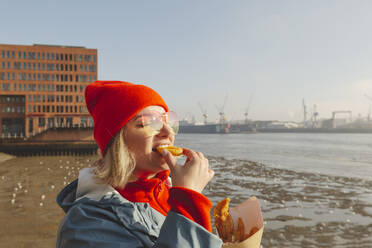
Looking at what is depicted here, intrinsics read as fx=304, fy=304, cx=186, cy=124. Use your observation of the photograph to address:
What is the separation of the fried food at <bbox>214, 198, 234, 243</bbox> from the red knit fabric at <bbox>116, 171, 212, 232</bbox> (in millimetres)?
259

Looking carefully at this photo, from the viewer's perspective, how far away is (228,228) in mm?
1893

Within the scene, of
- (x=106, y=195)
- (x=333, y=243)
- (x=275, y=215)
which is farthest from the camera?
(x=275, y=215)

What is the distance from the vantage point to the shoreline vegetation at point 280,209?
818cm

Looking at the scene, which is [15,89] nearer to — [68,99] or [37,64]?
[37,64]

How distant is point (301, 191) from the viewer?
1518cm

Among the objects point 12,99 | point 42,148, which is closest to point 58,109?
point 12,99

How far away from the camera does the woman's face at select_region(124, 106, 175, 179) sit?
80.1 inches

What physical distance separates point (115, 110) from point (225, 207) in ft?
3.17

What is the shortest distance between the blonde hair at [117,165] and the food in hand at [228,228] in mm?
642

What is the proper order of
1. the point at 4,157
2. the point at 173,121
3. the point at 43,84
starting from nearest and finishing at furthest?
the point at 173,121
the point at 4,157
the point at 43,84

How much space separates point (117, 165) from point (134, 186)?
201 millimetres

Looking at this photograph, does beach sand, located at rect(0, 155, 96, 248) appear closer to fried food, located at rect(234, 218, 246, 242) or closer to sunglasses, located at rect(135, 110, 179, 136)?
sunglasses, located at rect(135, 110, 179, 136)

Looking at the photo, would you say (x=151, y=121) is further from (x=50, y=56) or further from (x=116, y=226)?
(x=50, y=56)

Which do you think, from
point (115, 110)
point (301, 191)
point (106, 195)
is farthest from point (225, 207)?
point (301, 191)
